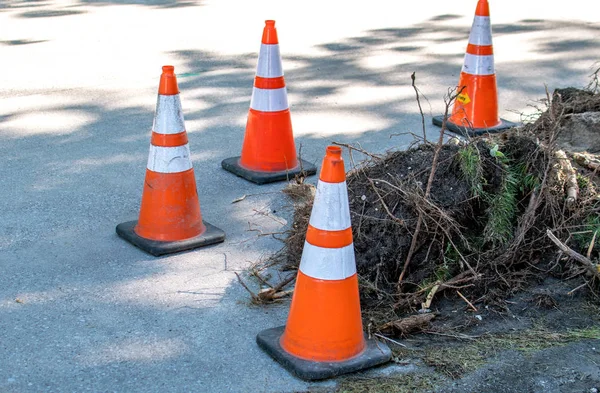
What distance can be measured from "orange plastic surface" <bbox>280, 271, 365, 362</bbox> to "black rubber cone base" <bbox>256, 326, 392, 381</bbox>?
0.03 meters

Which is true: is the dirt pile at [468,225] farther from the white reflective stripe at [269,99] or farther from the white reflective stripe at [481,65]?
the white reflective stripe at [481,65]

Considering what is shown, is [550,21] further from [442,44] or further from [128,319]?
[128,319]

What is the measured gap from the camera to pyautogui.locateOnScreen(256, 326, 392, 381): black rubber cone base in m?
3.27

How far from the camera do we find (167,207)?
4469mm

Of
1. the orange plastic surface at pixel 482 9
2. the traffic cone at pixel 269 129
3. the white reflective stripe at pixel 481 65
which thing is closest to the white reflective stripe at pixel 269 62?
the traffic cone at pixel 269 129

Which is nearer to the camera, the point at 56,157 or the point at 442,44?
the point at 56,157

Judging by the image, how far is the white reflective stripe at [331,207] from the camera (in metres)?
3.30

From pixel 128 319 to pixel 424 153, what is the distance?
6.06 ft

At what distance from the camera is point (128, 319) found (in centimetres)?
372

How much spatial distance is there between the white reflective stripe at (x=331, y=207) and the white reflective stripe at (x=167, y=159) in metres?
1.36

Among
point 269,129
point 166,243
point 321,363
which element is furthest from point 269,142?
point 321,363

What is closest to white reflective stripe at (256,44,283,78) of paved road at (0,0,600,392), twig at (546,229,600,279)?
paved road at (0,0,600,392)

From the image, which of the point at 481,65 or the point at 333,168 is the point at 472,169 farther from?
the point at 481,65

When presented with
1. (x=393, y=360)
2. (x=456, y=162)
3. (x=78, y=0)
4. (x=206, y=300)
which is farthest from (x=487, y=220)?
(x=78, y=0)
